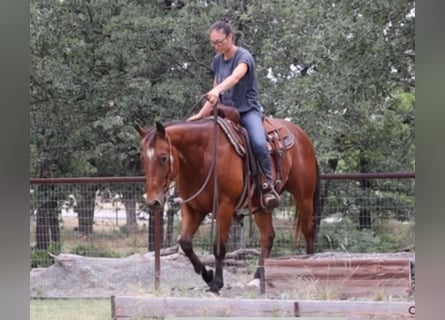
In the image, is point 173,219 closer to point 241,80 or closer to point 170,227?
point 170,227

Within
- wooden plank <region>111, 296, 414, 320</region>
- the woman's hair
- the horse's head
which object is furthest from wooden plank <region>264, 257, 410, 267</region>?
the woman's hair

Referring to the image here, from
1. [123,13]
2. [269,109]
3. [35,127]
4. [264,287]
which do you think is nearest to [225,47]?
[269,109]

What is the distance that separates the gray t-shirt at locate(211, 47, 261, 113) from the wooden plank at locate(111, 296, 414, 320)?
0.73 meters

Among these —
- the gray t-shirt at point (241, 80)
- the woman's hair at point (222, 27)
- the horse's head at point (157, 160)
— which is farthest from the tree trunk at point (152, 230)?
the woman's hair at point (222, 27)

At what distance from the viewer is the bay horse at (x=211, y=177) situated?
2213mm

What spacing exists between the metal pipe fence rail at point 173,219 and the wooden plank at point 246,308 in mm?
214

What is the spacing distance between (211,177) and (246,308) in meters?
0.49

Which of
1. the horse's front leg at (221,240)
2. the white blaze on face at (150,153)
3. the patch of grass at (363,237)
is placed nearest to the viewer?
the white blaze on face at (150,153)

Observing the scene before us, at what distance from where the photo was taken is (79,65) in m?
2.41

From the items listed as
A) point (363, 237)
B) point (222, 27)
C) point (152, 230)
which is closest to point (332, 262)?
point (363, 237)

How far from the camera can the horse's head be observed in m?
2.19

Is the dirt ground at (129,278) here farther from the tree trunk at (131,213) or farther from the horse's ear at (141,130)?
the horse's ear at (141,130)

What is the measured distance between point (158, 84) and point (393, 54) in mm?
893
